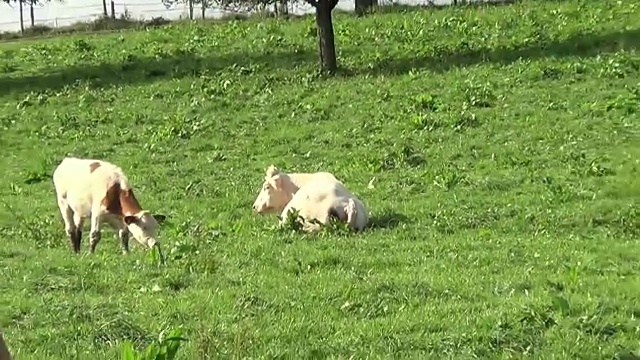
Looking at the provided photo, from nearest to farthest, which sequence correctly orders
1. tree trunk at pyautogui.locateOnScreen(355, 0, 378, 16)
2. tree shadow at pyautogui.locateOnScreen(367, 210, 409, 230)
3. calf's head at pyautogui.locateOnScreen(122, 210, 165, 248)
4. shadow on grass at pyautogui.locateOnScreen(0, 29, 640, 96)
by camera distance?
calf's head at pyautogui.locateOnScreen(122, 210, 165, 248) → tree shadow at pyautogui.locateOnScreen(367, 210, 409, 230) → shadow on grass at pyautogui.locateOnScreen(0, 29, 640, 96) → tree trunk at pyautogui.locateOnScreen(355, 0, 378, 16)

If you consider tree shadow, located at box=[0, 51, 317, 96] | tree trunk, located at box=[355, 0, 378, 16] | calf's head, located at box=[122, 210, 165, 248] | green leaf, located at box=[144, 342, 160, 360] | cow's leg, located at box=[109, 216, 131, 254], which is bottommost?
cow's leg, located at box=[109, 216, 131, 254]

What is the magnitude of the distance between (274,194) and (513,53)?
13199 mm

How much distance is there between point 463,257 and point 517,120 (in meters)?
10.2

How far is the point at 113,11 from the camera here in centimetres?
5581

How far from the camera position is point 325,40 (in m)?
26.7

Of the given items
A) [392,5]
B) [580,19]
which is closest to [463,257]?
[580,19]

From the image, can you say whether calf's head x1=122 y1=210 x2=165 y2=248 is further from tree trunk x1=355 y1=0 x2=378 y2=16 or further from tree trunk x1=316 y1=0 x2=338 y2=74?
tree trunk x1=355 y1=0 x2=378 y2=16

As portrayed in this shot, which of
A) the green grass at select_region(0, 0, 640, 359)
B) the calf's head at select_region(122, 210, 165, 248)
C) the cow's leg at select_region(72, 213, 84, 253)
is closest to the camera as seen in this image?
the green grass at select_region(0, 0, 640, 359)

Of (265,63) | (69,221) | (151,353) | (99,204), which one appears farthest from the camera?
(265,63)

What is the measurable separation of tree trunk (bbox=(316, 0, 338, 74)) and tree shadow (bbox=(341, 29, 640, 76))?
497 millimetres

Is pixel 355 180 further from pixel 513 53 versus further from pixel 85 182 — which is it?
pixel 513 53

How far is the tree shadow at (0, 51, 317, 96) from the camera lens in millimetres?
28375

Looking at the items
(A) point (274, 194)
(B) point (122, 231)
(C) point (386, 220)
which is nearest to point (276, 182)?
(A) point (274, 194)

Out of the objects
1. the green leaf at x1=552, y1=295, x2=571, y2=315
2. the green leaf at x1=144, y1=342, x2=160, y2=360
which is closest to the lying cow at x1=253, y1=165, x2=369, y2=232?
the green leaf at x1=552, y1=295, x2=571, y2=315
